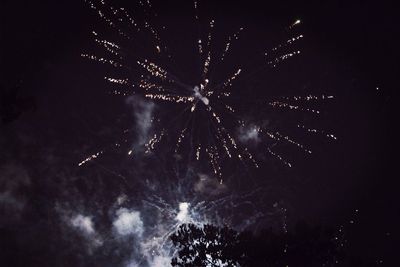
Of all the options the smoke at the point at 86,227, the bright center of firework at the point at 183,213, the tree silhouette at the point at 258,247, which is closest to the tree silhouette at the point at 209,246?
the tree silhouette at the point at 258,247

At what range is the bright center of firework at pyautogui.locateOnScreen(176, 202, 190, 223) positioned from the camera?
33.8 m

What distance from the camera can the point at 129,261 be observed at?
43.0m

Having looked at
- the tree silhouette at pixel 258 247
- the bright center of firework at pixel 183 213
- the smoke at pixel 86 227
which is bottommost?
the tree silhouette at pixel 258 247

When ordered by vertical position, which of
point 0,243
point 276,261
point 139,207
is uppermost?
point 0,243

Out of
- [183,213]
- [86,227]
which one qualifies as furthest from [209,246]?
[86,227]

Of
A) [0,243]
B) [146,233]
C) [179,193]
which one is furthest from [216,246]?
[0,243]

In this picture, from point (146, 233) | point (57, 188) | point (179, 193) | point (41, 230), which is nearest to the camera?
point (179, 193)

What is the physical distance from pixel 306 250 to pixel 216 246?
3.59 meters

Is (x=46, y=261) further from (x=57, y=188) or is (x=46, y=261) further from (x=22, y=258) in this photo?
(x=57, y=188)

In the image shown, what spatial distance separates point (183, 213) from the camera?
112 ft

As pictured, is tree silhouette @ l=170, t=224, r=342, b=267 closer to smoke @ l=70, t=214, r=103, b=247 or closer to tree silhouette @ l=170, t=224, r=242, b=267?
tree silhouette @ l=170, t=224, r=242, b=267

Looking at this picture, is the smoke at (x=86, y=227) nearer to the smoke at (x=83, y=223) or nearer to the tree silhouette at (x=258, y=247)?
the smoke at (x=83, y=223)

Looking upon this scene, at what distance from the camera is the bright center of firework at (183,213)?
3378cm

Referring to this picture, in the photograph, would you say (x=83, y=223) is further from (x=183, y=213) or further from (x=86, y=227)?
(x=183, y=213)
